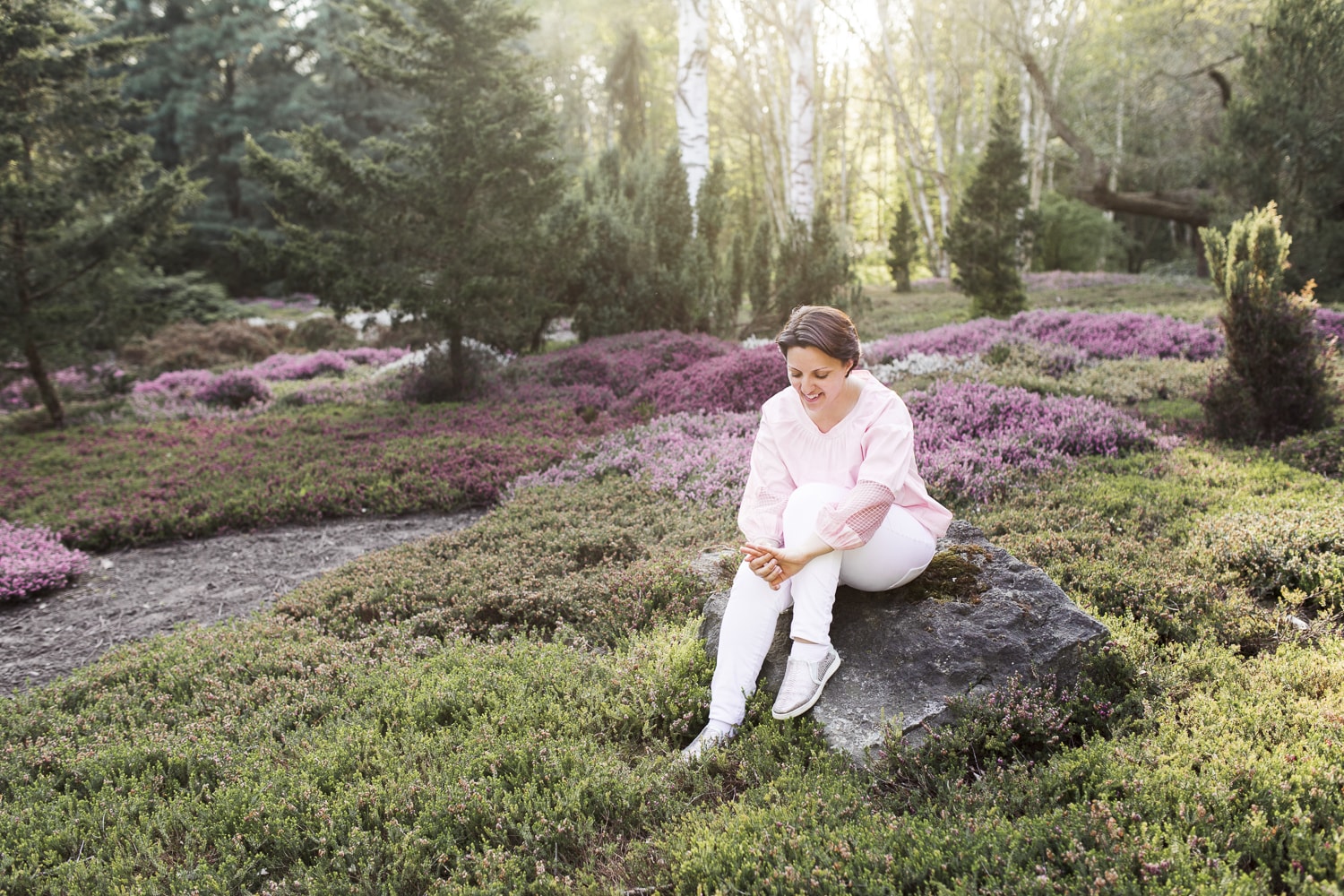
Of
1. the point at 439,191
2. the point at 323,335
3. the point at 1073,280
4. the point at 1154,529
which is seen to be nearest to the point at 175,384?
the point at 323,335

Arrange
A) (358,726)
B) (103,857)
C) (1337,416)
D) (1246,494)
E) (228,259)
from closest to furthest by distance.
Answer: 1. (103,857)
2. (358,726)
3. (1246,494)
4. (1337,416)
5. (228,259)

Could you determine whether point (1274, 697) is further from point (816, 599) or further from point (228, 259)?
point (228, 259)

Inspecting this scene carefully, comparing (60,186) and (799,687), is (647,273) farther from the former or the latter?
(799,687)

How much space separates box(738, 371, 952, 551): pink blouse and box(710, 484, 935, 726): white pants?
108 millimetres

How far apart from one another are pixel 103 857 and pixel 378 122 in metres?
34.2

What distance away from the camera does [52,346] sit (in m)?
11.2

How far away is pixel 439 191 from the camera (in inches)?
432

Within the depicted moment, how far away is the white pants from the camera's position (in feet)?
10.9

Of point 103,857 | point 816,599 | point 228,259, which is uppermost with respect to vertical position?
point 228,259

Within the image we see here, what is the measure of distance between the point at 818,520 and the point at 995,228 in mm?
14172

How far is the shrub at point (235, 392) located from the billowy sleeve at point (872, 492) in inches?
486

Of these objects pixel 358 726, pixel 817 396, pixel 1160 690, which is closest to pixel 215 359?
pixel 358 726

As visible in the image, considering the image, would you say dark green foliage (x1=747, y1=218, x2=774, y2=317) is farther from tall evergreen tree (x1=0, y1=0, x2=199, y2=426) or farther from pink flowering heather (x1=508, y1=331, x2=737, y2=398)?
tall evergreen tree (x1=0, y1=0, x2=199, y2=426)

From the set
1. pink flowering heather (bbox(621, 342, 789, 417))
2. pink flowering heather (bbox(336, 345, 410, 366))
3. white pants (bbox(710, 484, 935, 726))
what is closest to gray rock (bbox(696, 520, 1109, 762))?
white pants (bbox(710, 484, 935, 726))
